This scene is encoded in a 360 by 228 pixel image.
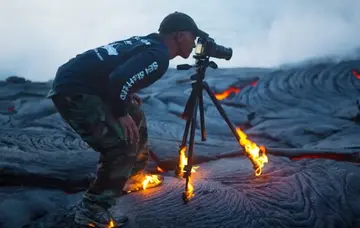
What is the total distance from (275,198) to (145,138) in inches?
56.0

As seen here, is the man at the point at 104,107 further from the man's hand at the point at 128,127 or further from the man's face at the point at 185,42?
the man's face at the point at 185,42

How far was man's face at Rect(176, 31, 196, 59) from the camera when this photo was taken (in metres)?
3.47

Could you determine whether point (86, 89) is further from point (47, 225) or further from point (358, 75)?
point (358, 75)

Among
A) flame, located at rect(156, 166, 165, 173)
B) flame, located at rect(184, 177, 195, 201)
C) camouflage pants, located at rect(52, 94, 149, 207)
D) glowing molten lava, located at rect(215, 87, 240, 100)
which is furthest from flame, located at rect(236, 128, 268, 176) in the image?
glowing molten lava, located at rect(215, 87, 240, 100)

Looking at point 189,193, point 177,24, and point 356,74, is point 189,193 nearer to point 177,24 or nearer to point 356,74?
point 177,24

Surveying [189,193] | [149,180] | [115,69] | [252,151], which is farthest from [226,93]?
[115,69]

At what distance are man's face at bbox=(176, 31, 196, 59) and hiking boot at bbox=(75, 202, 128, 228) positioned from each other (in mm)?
1574

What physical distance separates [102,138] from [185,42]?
3.84ft

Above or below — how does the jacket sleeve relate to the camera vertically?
below

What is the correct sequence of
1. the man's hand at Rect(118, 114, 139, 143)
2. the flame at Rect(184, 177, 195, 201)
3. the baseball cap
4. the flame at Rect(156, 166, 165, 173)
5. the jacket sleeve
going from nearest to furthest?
the jacket sleeve < the man's hand at Rect(118, 114, 139, 143) < the baseball cap < the flame at Rect(184, 177, 195, 201) < the flame at Rect(156, 166, 165, 173)

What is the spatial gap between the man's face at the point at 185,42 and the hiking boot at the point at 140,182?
138 cm

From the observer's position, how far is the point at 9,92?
10273 mm

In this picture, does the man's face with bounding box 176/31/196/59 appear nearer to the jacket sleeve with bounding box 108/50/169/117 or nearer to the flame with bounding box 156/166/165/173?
the jacket sleeve with bounding box 108/50/169/117

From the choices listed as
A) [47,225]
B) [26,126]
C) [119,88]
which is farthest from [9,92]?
[119,88]
